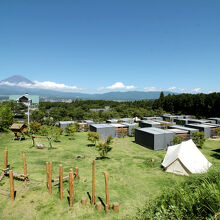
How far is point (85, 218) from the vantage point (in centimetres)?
781

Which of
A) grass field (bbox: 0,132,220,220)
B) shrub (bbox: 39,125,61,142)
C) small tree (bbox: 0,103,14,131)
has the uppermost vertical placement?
small tree (bbox: 0,103,14,131)

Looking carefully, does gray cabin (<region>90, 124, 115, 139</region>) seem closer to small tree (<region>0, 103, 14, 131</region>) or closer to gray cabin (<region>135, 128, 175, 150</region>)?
gray cabin (<region>135, 128, 175, 150</region>)

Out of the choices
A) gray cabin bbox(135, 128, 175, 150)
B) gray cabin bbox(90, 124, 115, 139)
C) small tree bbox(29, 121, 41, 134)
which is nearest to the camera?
gray cabin bbox(135, 128, 175, 150)

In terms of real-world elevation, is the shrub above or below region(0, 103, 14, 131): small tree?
below

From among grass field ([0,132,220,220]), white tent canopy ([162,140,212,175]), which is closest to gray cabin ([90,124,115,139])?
grass field ([0,132,220,220])

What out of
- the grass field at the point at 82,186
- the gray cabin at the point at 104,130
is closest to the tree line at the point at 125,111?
the gray cabin at the point at 104,130

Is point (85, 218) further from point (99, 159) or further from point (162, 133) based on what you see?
point (162, 133)

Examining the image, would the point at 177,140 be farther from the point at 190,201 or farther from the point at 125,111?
the point at 125,111

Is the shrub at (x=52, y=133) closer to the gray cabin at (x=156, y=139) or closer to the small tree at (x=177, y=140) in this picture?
the gray cabin at (x=156, y=139)

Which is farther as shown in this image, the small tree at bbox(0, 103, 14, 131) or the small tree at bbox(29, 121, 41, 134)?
the small tree at bbox(29, 121, 41, 134)

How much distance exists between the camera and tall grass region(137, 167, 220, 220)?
3.22m

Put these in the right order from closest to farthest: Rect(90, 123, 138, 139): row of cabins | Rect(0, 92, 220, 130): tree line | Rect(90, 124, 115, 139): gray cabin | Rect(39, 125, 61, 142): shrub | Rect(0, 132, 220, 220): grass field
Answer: Rect(0, 132, 220, 220): grass field → Rect(39, 125, 61, 142): shrub → Rect(90, 124, 115, 139): gray cabin → Rect(90, 123, 138, 139): row of cabins → Rect(0, 92, 220, 130): tree line

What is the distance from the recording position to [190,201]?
3.51 metres

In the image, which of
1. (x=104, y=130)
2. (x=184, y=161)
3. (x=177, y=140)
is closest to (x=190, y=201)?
(x=184, y=161)
